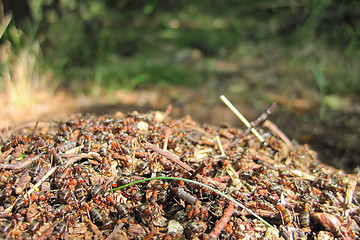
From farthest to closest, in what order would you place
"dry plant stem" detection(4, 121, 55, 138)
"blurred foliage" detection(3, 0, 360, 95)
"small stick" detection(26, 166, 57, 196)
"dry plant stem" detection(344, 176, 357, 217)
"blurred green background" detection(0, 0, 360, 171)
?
"blurred foliage" detection(3, 0, 360, 95), "blurred green background" detection(0, 0, 360, 171), "dry plant stem" detection(4, 121, 55, 138), "dry plant stem" detection(344, 176, 357, 217), "small stick" detection(26, 166, 57, 196)

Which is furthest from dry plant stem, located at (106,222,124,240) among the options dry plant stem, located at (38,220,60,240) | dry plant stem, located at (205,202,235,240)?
dry plant stem, located at (205,202,235,240)

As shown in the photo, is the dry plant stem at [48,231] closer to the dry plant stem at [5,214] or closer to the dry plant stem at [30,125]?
the dry plant stem at [5,214]

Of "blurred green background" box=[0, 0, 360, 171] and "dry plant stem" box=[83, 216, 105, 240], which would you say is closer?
"dry plant stem" box=[83, 216, 105, 240]

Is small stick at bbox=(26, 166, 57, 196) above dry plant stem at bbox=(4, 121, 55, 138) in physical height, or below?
below

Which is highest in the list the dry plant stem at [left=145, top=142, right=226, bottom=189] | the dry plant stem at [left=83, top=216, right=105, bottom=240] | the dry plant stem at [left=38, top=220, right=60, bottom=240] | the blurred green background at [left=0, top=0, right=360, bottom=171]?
the blurred green background at [left=0, top=0, right=360, bottom=171]

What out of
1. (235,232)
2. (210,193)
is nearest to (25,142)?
(210,193)

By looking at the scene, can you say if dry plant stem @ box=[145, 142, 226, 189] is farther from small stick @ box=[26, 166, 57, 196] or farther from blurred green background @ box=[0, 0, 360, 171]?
blurred green background @ box=[0, 0, 360, 171]

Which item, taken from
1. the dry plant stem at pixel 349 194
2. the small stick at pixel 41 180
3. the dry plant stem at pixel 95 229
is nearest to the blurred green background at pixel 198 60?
the dry plant stem at pixel 349 194

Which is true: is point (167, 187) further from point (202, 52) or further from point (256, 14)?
point (256, 14)
